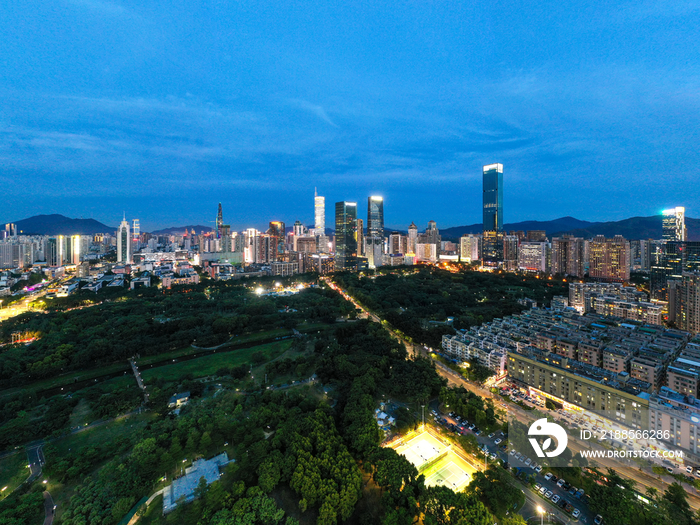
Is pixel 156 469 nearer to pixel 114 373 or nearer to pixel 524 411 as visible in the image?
pixel 114 373

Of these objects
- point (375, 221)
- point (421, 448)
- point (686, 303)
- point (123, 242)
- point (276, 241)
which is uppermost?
point (375, 221)

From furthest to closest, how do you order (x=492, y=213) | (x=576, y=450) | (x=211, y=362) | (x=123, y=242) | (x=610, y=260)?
(x=492, y=213)
(x=123, y=242)
(x=610, y=260)
(x=211, y=362)
(x=576, y=450)

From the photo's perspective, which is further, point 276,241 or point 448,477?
point 276,241

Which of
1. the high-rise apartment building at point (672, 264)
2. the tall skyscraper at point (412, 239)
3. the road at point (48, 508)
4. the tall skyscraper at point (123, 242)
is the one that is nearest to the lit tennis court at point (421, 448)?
the road at point (48, 508)

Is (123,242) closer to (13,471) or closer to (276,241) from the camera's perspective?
(276,241)

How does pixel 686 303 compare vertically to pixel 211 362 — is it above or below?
above

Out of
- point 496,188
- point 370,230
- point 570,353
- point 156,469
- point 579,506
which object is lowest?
→ point 579,506

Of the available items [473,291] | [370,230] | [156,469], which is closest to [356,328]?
[156,469]

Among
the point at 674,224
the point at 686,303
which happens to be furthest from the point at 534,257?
the point at 686,303
